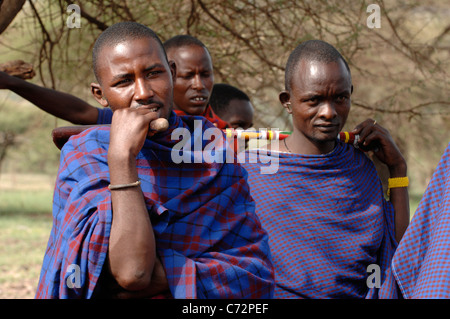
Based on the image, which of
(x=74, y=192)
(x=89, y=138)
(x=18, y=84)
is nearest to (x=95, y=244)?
(x=74, y=192)

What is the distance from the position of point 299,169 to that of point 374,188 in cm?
42

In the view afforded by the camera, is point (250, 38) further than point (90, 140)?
Yes

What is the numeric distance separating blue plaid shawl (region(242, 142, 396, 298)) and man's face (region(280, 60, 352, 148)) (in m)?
0.16

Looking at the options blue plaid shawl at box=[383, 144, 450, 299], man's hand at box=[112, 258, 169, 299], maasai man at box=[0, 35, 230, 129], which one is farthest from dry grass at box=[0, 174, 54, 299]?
blue plaid shawl at box=[383, 144, 450, 299]

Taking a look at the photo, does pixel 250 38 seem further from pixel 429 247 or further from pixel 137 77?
pixel 429 247

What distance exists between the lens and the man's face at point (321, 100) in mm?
3051

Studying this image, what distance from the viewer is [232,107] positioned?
442 cm

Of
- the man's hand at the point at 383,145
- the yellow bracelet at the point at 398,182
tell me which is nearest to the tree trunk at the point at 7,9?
the man's hand at the point at 383,145

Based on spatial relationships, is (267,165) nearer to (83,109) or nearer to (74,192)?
(83,109)

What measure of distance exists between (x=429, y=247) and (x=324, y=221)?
972 millimetres

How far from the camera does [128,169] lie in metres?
1.91

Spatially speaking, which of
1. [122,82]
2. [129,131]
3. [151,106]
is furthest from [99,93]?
[129,131]

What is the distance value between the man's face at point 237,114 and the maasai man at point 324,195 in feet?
3.66

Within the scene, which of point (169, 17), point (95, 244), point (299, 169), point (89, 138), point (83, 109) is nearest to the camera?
point (95, 244)
